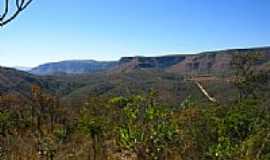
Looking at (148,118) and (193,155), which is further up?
(148,118)

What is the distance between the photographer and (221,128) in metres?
10.6

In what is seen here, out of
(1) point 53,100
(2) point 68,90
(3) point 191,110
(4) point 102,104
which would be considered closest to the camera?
(3) point 191,110

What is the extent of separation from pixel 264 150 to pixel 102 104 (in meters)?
13.1

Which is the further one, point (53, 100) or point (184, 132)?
point (53, 100)

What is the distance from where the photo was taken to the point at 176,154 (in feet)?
33.1

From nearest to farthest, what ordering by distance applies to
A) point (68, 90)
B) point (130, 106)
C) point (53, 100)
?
point (130, 106) < point (53, 100) < point (68, 90)

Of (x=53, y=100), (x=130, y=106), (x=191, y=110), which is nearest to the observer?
(x=130, y=106)

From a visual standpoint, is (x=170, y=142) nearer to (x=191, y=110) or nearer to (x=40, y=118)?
(x=191, y=110)

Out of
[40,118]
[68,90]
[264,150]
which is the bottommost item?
[68,90]

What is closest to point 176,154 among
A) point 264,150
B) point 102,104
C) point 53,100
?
point 264,150

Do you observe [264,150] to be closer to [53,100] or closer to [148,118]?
[148,118]

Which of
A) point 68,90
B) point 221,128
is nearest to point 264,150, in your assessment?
point 221,128

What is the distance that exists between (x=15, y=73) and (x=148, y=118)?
6786 inches

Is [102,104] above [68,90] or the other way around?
above
